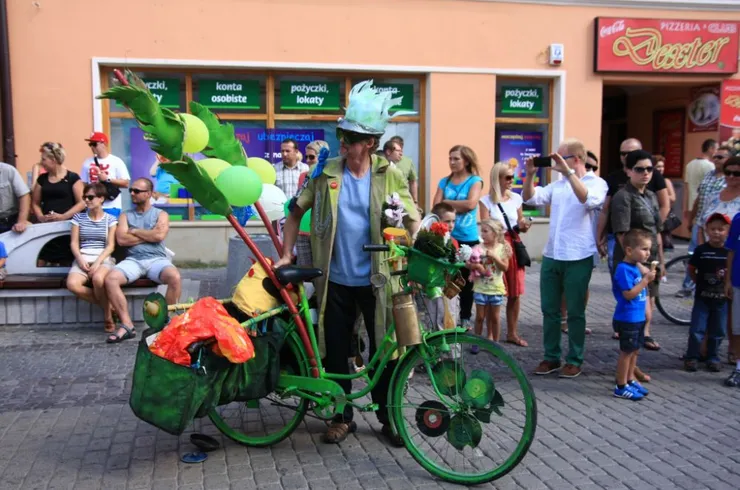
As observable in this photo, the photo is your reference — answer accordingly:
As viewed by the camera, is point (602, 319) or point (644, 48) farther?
point (644, 48)

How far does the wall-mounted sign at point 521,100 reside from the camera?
1187cm

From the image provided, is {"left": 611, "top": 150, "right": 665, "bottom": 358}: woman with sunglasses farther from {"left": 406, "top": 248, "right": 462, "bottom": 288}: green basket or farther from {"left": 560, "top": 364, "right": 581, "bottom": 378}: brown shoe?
{"left": 406, "top": 248, "right": 462, "bottom": 288}: green basket

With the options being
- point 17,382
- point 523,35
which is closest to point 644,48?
point 523,35

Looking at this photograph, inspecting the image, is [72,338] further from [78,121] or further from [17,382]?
[78,121]

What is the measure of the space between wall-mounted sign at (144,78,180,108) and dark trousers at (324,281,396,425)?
24.6 ft

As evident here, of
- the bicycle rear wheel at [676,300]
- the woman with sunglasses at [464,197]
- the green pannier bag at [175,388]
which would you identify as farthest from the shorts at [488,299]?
the green pannier bag at [175,388]

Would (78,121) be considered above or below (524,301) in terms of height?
above

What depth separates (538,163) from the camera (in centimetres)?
539

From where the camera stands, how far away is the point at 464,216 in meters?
6.85

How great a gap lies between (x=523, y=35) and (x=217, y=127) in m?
7.96

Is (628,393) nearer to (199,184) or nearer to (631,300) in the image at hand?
(631,300)

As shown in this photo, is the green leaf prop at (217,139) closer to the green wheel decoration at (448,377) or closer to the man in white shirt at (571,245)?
the green wheel decoration at (448,377)

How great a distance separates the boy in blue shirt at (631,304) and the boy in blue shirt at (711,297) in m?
1.05

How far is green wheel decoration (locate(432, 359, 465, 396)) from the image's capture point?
386cm
